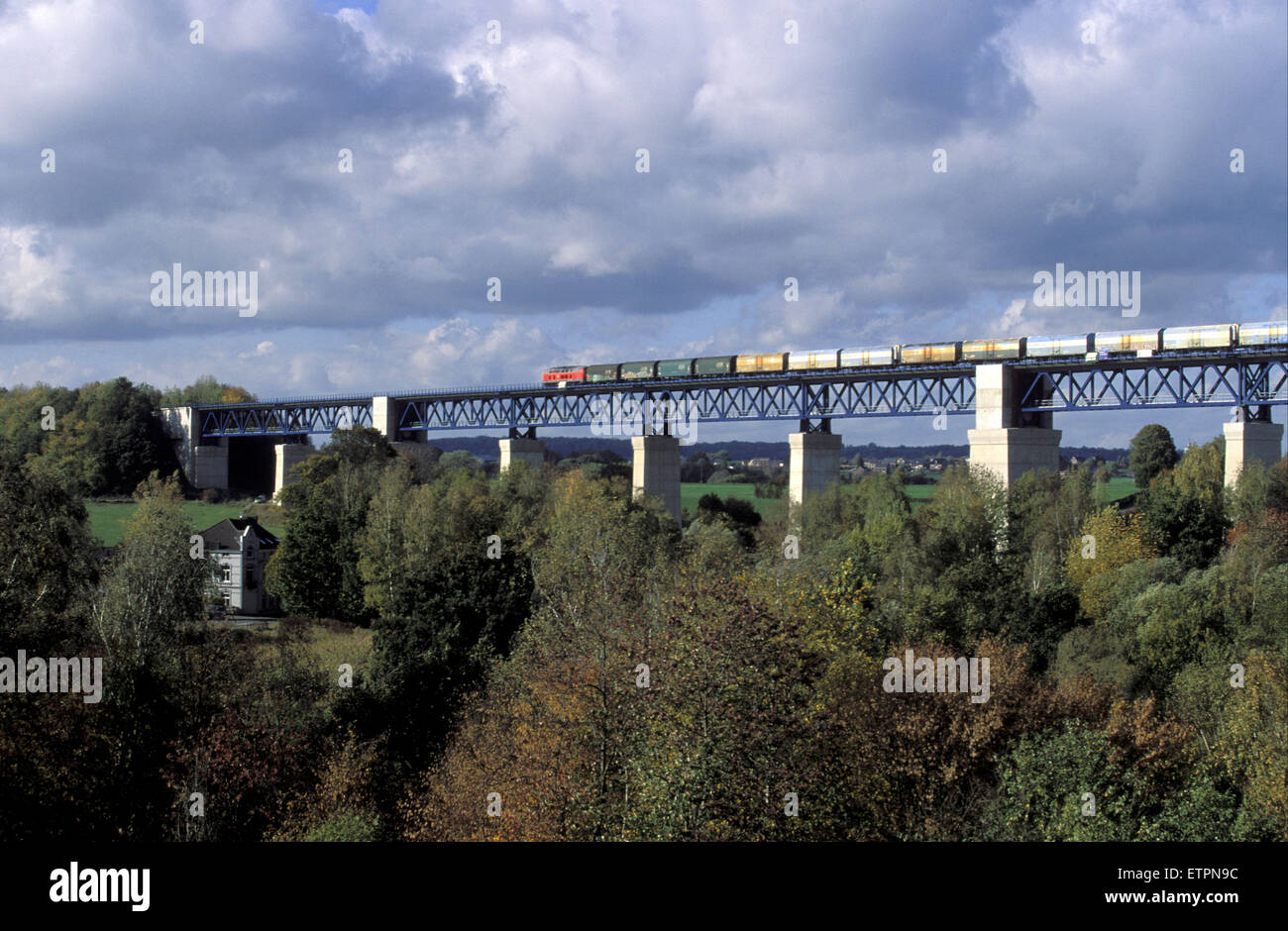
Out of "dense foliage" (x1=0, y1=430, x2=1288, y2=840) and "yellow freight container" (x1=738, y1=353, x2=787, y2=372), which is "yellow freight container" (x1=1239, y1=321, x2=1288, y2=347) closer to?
"dense foliage" (x1=0, y1=430, x2=1288, y2=840)

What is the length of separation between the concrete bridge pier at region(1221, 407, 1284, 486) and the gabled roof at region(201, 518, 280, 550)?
61410 mm

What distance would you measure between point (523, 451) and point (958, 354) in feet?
142

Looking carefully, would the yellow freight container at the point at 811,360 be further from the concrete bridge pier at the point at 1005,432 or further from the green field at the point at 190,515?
the green field at the point at 190,515

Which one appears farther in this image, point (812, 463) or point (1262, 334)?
point (812, 463)

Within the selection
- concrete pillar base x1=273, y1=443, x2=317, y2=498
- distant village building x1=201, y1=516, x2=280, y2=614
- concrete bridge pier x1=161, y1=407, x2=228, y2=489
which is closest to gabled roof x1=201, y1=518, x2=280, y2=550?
distant village building x1=201, y1=516, x2=280, y2=614

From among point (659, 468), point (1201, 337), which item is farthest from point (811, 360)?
point (1201, 337)

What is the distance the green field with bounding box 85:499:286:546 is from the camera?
86.4 metres

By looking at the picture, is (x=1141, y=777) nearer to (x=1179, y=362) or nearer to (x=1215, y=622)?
(x=1215, y=622)

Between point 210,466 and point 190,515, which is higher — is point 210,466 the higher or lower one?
the higher one
